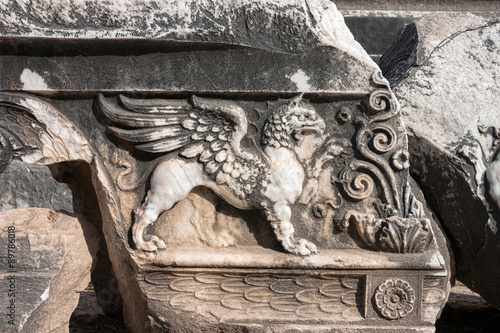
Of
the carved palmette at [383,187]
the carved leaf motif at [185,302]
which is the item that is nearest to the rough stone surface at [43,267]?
the carved leaf motif at [185,302]

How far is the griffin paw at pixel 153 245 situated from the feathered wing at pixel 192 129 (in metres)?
0.30

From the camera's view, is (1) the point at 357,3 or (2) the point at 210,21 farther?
(1) the point at 357,3

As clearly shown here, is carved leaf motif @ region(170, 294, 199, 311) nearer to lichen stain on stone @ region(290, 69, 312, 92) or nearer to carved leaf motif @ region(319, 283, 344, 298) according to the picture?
carved leaf motif @ region(319, 283, 344, 298)

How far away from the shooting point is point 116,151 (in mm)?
2064

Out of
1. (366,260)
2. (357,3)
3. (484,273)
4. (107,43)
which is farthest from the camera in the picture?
(357,3)

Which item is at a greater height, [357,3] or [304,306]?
[357,3]

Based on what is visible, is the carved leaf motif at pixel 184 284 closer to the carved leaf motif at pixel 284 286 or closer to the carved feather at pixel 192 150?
the carved leaf motif at pixel 284 286

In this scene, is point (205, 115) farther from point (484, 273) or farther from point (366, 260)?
point (484, 273)

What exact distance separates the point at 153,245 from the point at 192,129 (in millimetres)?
438

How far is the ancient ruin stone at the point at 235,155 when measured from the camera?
6.49 feet

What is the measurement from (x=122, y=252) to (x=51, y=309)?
1.12ft

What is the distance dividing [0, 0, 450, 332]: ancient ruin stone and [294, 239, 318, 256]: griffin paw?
1 centimetres

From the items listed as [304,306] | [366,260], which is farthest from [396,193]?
[304,306]

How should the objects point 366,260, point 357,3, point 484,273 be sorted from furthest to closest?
point 357,3 → point 484,273 → point 366,260
